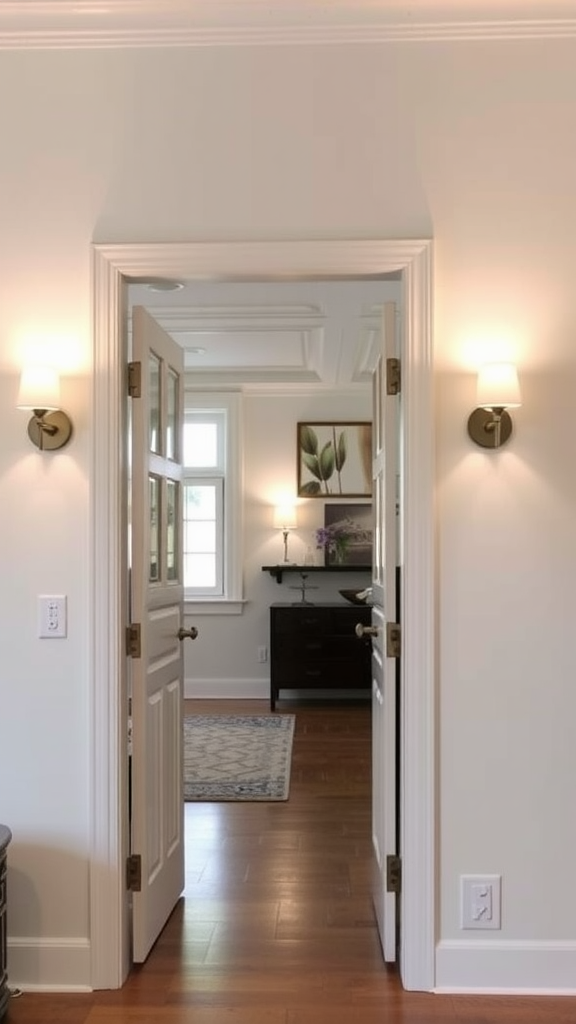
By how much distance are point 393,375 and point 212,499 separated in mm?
4734

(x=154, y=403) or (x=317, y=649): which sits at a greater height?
(x=154, y=403)

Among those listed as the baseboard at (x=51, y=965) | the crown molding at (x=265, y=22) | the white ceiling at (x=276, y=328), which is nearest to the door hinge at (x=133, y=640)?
the baseboard at (x=51, y=965)

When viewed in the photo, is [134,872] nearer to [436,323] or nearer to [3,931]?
[3,931]

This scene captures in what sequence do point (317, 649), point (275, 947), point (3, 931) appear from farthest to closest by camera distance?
point (317, 649) → point (275, 947) → point (3, 931)

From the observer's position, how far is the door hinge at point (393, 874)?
98.6 inches

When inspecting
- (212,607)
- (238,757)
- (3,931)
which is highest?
(212,607)

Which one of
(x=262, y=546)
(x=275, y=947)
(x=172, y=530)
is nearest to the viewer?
(x=275, y=947)

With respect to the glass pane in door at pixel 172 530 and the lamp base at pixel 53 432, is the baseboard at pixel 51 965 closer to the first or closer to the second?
the glass pane in door at pixel 172 530

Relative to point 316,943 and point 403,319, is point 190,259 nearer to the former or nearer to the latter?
point 403,319

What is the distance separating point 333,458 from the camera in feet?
23.5

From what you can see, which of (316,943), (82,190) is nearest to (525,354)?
(82,190)

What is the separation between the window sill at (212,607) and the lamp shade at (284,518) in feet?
2.47

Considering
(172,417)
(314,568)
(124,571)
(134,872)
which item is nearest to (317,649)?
(314,568)

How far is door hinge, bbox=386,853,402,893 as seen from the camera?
8.21 ft
